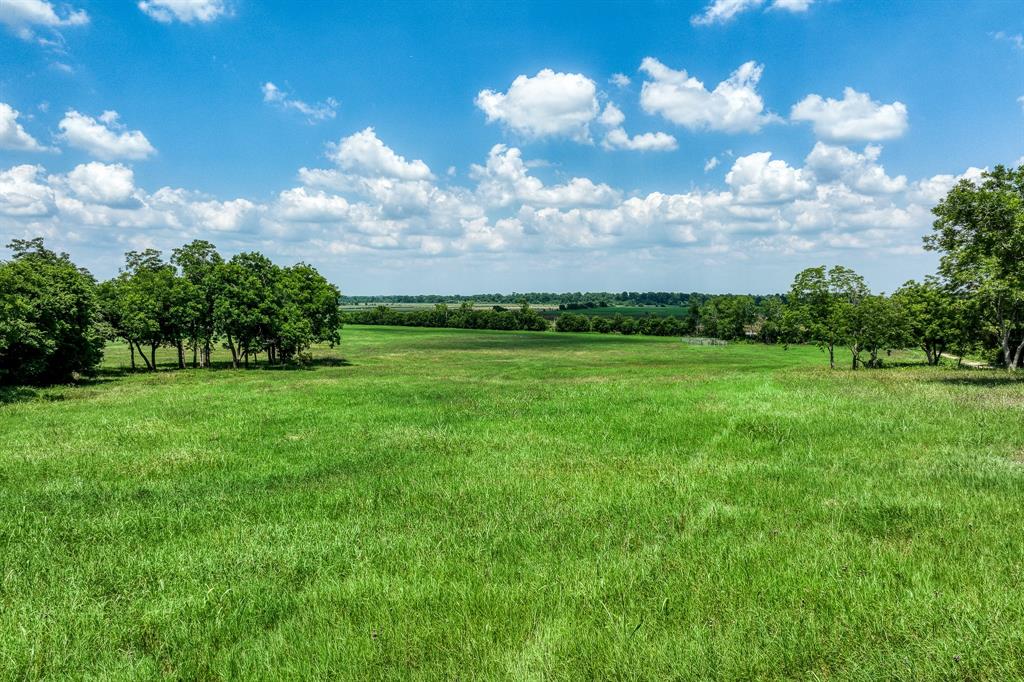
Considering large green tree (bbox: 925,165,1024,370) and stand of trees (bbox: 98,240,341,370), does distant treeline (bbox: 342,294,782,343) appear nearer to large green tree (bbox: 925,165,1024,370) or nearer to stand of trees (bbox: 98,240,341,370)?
stand of trees (bbox: 98,240,341,370)

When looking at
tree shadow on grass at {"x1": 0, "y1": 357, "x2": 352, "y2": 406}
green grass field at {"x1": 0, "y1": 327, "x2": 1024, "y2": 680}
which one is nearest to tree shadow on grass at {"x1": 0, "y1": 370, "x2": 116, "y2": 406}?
tree shadow on grass at {"x1": 0, "y1": 357, "x2": 352, "y2": 406}

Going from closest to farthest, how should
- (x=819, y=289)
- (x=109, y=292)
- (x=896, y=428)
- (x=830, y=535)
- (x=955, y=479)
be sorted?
(x=830, y=535)
(x=955, y=479)
(x=896, y=428)
(x=109, y=292)
(x=819, y=289)

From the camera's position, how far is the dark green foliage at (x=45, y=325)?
113 feet

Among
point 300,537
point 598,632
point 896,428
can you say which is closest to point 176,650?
point 300,537

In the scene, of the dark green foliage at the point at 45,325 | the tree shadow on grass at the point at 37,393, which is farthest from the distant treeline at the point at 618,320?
the tree shadow on grass at the point at 37,393

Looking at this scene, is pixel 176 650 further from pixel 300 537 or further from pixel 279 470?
pixel 279 470

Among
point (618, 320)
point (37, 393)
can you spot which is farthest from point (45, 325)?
point (618, 320)

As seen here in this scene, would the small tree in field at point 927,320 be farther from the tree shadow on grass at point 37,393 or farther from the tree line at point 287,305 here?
the tree shadow on grass at point 37,393

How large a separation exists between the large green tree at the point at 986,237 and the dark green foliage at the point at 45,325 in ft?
188

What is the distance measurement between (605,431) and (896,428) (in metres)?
9.09

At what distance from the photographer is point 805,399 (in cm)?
2122

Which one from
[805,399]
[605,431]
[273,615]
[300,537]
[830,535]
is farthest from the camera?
[805,399]

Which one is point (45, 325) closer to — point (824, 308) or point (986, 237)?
point (986, 237)

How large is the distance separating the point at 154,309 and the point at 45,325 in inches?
682
